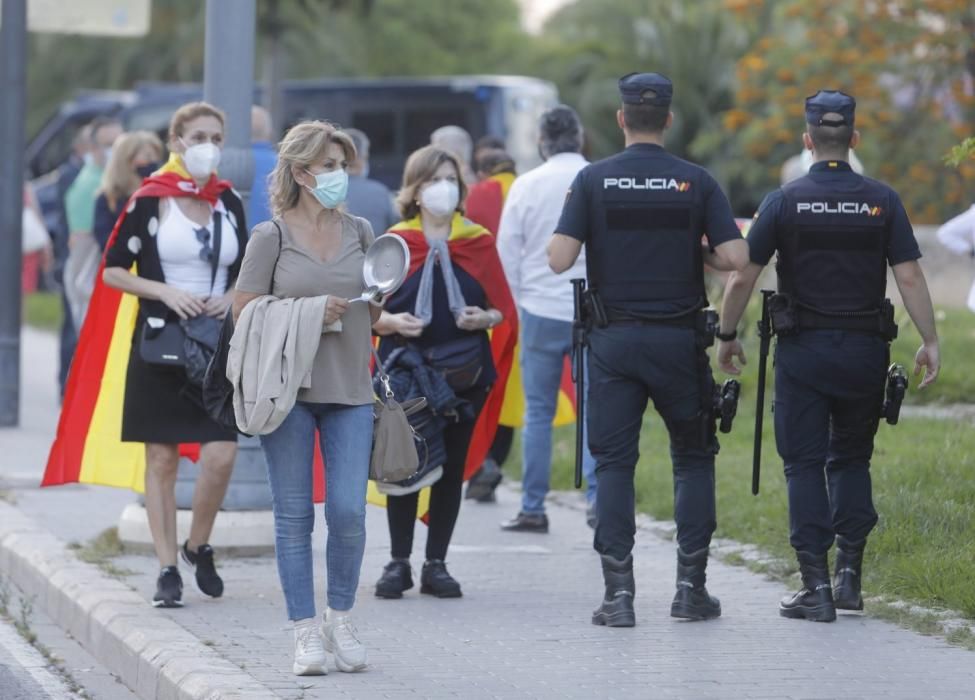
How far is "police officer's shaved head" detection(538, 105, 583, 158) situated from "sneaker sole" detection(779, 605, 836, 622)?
293cm

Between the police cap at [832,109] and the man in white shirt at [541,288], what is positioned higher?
the police cap at [832,109]

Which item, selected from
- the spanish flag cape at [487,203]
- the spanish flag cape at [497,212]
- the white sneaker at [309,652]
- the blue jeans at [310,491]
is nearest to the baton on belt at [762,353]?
the blue jeans at [310,491]

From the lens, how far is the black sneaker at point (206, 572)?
23.9 ft

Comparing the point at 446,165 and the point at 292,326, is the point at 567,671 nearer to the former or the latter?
the point at 292,326

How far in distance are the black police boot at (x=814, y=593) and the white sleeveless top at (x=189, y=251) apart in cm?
239

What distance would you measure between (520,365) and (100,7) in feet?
16.4

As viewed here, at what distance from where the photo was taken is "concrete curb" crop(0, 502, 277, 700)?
5.86 metres

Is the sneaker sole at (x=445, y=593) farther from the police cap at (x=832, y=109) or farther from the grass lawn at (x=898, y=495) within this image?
the police cap at (x=832, y=109)

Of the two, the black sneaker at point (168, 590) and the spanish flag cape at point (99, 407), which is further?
the spanish flag cape at point (99, 407)

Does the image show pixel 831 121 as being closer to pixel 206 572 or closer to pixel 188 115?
pixel 188 115

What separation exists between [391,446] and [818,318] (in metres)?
1.59

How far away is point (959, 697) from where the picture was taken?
559 centimetres

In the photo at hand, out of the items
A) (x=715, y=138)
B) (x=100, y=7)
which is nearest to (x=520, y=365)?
(x=100, y=7)

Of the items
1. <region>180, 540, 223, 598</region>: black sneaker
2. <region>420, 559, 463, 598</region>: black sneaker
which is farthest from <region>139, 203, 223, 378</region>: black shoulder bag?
<region>420, 559, 463, 598</region>: black sneaker
